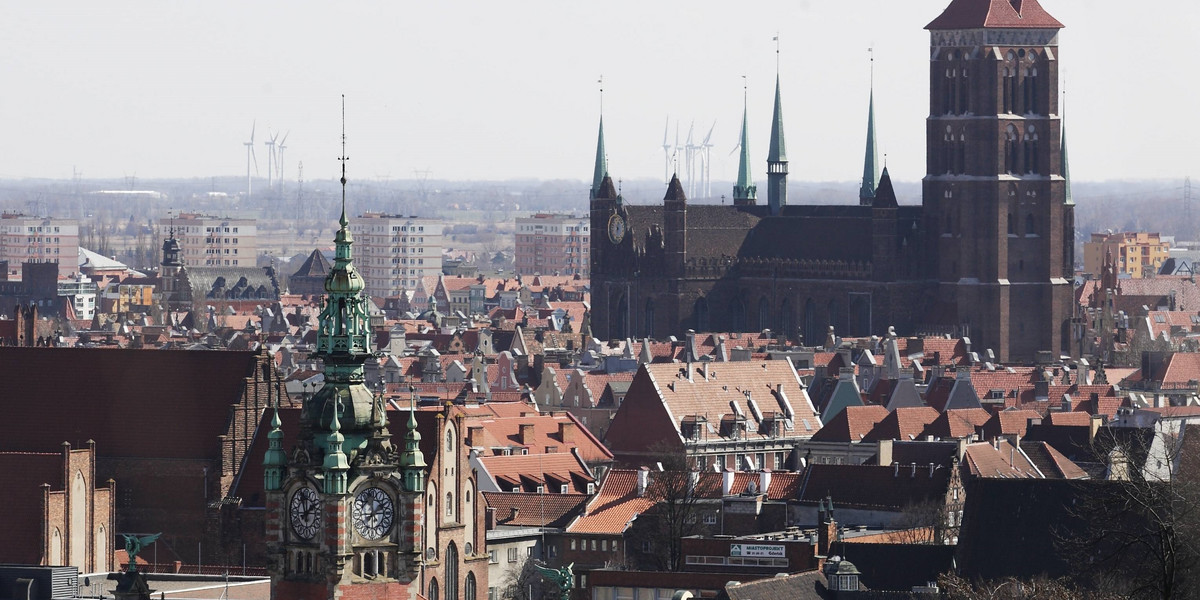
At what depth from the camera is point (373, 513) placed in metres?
47.6

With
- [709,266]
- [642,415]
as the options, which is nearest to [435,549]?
[642,415]

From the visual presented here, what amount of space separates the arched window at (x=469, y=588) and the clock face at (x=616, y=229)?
337 ft

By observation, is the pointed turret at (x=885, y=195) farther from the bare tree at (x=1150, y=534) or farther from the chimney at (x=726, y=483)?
the bare tree at (x=1150, y=534)

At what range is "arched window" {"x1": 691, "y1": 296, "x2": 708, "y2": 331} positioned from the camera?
177 meters

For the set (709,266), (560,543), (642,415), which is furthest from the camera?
(709,266)

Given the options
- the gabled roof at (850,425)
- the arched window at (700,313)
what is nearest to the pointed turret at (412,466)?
the gabled roof at (850,425)

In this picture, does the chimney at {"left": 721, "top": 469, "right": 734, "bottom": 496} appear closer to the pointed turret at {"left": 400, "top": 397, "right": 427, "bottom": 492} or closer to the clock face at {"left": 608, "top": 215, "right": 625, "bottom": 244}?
the pointed turret at {"left": 400, "top": 397, "right": 427, "bottom": 492}

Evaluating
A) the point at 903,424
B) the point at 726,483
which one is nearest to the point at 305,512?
the point at 726,483

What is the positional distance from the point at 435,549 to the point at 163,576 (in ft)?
22.9

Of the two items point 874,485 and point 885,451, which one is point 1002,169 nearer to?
point 885,451

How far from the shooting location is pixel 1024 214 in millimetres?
165375

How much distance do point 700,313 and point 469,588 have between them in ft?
335

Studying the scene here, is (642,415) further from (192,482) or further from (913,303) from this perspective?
(913,303)

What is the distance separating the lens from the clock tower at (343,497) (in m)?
47.1
